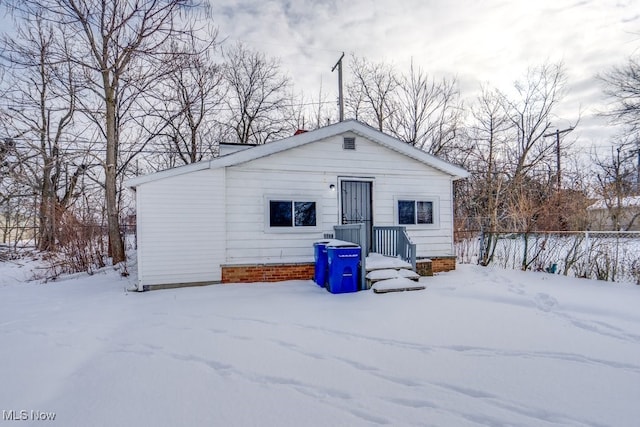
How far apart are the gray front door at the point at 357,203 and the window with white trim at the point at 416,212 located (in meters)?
0.83

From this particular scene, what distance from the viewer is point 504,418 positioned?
91.8 inches

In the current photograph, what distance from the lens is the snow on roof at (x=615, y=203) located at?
12031mm

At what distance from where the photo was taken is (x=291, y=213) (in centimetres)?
777

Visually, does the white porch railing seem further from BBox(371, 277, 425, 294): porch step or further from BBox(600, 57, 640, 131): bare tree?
BBox(600, 57, 640, 131): bare tree

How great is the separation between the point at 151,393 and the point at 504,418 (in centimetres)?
278

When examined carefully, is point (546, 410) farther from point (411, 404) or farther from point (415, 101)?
point (415, 101)

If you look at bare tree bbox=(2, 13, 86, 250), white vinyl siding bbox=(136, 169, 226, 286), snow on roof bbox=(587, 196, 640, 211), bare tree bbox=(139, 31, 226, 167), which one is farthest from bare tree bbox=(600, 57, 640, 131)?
bare tree bbox=(2, 13, 86, 250)

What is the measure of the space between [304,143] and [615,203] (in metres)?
12.3

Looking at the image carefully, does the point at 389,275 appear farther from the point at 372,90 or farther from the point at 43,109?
the point at 372,90

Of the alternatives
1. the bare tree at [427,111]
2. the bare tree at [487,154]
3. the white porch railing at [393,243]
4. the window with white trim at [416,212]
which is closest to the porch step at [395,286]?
the white porch railing at [393,243]

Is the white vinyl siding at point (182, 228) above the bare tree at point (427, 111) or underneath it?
underneath

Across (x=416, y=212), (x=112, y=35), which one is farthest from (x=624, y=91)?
(x=112, y=35)

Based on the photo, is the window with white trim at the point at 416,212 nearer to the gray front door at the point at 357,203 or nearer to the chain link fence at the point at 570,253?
the gray front door at the point at 357,203

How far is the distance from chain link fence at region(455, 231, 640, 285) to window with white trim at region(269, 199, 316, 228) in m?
5.41
